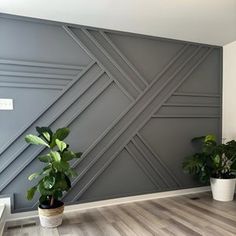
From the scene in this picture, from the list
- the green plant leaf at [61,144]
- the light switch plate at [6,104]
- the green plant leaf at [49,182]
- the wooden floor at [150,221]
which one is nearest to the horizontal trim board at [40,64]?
the light switch plate at [6,104]

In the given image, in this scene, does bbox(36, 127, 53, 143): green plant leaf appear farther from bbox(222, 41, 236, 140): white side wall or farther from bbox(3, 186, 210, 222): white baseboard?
bbox(222, 41, 236, 140): white side wall

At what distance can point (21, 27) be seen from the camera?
276 cm

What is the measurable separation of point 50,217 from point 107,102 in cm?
160

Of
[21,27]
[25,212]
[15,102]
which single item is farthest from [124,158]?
[21,27]

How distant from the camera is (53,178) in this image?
2289mm

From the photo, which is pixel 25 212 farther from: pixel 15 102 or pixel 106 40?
pixel 106 40

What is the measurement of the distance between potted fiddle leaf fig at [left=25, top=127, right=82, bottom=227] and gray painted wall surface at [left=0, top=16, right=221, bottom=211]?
0.41m

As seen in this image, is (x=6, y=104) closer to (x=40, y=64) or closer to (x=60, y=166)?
(x=40, y=64)

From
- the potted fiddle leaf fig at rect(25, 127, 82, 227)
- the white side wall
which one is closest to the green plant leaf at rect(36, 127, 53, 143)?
the potted fiddle leaf fig at rect(25, 127, 82, 227)

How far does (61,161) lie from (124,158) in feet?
3.73

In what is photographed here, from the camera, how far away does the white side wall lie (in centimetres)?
364

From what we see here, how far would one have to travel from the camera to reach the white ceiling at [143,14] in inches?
98.7

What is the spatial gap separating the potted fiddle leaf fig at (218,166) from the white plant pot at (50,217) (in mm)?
1841

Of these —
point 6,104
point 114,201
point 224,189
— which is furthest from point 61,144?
point 224,189
